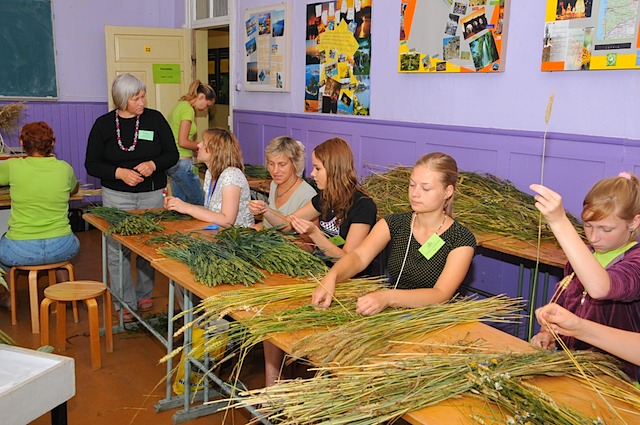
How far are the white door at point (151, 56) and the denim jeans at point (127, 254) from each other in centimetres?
344

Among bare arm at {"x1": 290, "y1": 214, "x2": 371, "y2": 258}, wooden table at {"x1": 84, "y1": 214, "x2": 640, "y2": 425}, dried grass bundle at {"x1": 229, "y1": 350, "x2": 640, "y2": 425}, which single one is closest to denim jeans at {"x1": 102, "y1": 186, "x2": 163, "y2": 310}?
wooden table at {"x1": 84, "y1": 214, "x2": 640, "y2": 425}

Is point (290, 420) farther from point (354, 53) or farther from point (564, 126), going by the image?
point (354, 53)

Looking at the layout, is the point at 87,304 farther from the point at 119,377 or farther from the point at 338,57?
the point at 338,57

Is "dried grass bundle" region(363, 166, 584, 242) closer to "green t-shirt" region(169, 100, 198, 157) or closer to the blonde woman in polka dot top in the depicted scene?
the blonde woman in polka dot top

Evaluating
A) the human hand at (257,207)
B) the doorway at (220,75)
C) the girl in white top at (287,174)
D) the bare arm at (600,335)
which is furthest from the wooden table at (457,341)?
the doorway at (220,75)

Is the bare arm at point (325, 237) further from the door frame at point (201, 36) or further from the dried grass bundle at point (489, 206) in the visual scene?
the door frame at point (201, 36)

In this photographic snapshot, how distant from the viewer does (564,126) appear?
12.1 feet

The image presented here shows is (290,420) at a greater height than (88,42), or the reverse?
(88,42)

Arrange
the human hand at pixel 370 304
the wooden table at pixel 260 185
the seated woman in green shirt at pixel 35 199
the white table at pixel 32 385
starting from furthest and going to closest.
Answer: the wooden table at pixel 260 185, the seated woman in green shirt at pixel 35 199, the human hand at pixel 370 304, the white table at pixel 32 385

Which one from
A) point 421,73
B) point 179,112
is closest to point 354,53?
point 421,73

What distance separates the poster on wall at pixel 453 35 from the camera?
397 centimetres

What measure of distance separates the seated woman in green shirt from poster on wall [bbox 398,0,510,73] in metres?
2.61

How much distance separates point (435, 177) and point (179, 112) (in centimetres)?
395

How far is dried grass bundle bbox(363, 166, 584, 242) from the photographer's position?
3.45m
